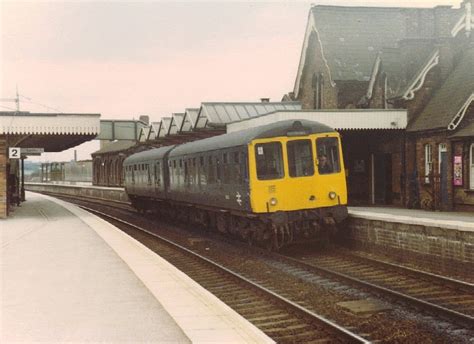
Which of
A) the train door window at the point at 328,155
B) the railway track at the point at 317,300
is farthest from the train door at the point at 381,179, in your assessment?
the railway track at the point at 317,300

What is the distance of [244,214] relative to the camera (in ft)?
49.3

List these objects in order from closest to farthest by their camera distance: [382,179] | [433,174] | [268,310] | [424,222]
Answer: [268,310], [424,222], [433,174], [382,179]

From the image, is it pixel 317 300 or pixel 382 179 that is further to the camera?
pixel 382 179

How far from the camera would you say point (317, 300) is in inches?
385

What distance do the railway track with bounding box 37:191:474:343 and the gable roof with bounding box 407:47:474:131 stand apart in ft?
31.8

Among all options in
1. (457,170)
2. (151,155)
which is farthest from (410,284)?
(151,155)

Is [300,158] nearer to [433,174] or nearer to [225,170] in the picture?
[225,170]

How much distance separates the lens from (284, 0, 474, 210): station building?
71.9 ft

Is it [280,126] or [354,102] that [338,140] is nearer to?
[280,126]

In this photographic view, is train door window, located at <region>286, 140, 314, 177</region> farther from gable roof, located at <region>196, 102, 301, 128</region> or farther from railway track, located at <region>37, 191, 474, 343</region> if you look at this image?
gable roof, located at <region>196, 102, 301, 128</region>

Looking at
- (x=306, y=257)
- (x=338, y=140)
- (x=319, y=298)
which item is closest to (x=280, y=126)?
(x=338, y=140)

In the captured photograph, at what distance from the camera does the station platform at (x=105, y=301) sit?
6.66 meters

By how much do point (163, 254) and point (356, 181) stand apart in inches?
561

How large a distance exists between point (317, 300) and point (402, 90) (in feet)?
58.5
